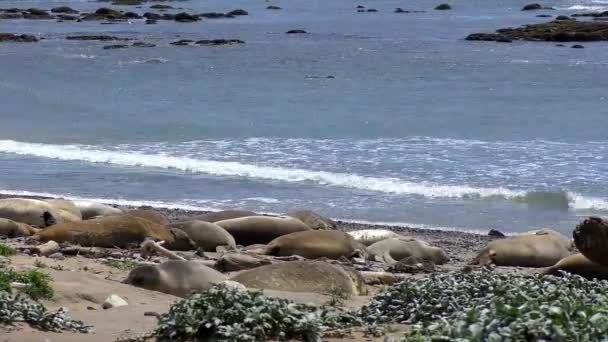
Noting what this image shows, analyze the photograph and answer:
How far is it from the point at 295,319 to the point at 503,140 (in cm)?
1778

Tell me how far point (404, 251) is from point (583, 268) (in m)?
2.57

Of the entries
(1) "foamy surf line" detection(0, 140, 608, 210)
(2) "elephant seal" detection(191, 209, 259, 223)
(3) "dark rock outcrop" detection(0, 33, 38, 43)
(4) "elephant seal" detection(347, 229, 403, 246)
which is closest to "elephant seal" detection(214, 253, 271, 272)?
(4) "elephant seal" detection(347, 229, 403, 246)

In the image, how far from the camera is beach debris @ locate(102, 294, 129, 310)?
23.8ft

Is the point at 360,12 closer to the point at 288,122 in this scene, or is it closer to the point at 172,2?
the point at 172,2

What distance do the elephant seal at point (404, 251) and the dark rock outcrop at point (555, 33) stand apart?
125 ft

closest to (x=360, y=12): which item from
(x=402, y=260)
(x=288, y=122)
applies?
(x=288, y=122)

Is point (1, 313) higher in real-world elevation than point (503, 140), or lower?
higher

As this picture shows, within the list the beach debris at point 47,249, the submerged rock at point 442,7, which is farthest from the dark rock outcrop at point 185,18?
the beach debris at point 47,249

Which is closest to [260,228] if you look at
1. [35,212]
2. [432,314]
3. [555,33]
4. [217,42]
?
[35,212]

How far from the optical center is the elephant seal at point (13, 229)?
11.5 metres

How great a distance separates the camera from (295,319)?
5742 millimetres

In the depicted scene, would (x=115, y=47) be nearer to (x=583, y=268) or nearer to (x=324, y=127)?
(x=324, y=127)

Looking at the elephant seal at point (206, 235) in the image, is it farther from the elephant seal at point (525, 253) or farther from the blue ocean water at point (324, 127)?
the blue ocean water at point (324, 127)

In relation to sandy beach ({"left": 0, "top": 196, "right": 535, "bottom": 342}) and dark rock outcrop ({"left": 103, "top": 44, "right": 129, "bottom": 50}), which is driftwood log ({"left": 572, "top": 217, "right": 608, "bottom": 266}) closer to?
sandy beach ({"left": 0, "top": 196, "right": 535, "bottom": 342})
